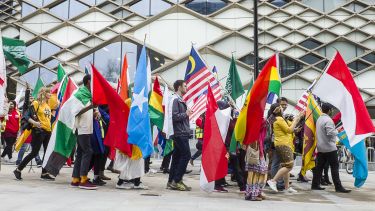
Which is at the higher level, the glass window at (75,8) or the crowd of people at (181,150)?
the glass window at (75,8)

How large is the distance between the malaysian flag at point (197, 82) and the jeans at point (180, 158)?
3.64 ft

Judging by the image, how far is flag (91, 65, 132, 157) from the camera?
282 inches

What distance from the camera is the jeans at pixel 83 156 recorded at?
23.0 feet

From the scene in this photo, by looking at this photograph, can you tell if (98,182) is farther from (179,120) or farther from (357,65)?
(357,65)

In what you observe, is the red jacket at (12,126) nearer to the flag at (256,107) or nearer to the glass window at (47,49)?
the flag at (256,107)

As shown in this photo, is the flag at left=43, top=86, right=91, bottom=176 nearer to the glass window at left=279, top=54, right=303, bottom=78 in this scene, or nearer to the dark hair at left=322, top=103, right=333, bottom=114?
the dark hair at left=322, top=103, right=333, bottom=114

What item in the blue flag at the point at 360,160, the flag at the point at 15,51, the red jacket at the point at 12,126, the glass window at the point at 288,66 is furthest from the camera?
the glass window at the point at 288,66

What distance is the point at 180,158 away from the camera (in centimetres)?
739

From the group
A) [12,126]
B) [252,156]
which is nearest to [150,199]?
[252,156]

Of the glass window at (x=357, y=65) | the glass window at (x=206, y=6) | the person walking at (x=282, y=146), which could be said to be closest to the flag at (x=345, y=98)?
the person walking at (x=282, y=146)

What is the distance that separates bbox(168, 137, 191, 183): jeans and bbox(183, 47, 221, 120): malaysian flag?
1.11 metres

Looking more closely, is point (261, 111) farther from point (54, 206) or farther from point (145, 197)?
point (54, 206)

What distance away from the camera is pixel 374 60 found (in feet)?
91.4

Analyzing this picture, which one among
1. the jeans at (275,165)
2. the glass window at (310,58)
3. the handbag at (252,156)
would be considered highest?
the glass window at (310,58)
